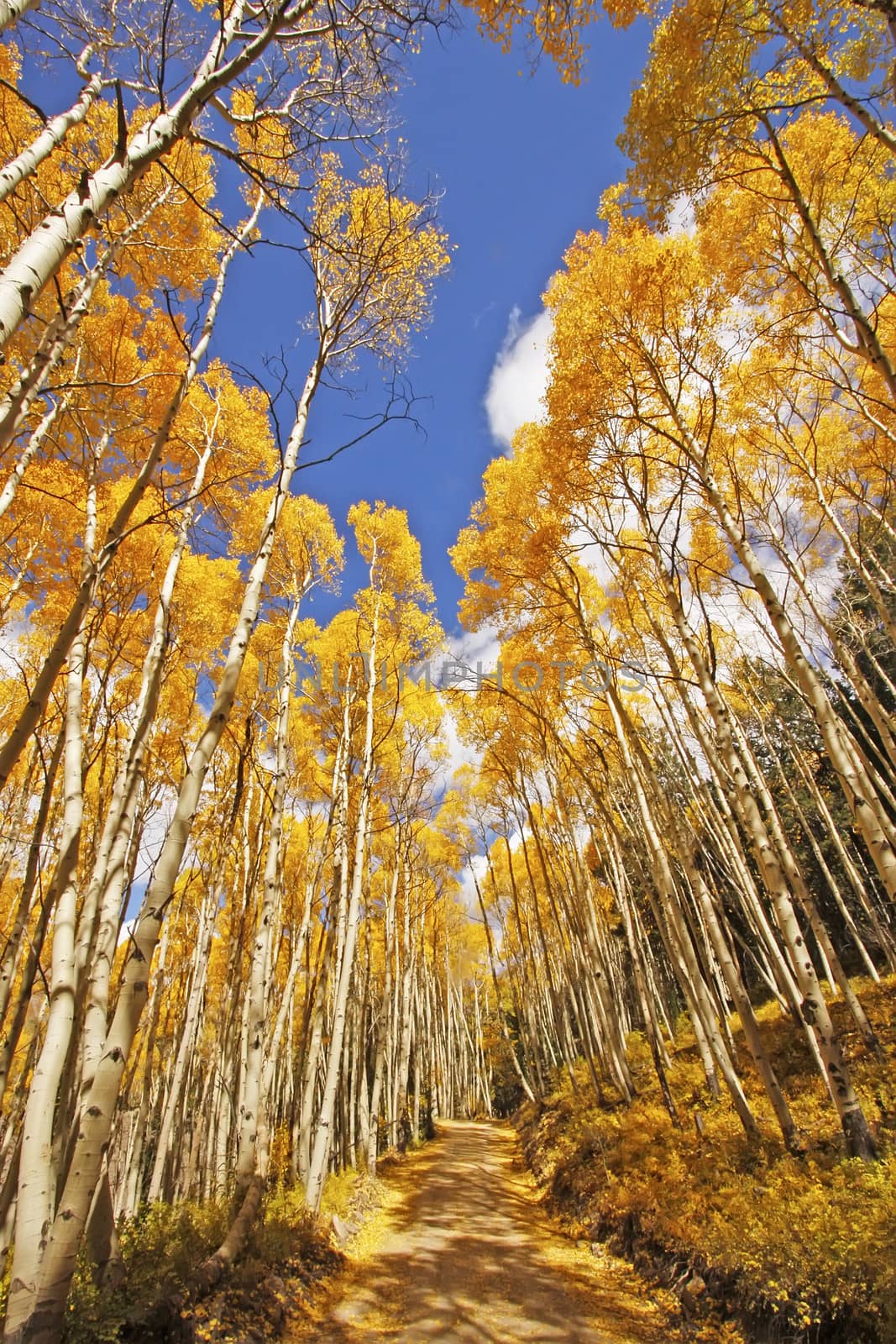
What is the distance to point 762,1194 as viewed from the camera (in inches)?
169

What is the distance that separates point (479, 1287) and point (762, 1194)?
2.45 meters

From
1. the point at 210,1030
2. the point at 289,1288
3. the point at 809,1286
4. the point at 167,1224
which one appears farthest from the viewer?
the point at 210,1030

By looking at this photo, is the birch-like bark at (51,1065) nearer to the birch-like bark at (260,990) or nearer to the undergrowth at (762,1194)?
the birch-like bark at (260,990)

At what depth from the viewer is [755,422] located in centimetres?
803

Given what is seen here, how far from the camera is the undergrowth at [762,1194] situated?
3.04 meters

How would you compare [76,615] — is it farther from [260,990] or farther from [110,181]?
[260,990]

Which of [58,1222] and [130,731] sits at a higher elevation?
[130,731]

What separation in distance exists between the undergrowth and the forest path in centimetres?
42

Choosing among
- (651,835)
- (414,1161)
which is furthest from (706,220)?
(414,1161)

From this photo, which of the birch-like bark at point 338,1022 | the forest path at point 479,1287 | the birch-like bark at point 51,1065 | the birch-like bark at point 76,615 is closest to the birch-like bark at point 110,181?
the birch-like bark at point 76,615

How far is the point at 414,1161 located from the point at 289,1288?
868 cm

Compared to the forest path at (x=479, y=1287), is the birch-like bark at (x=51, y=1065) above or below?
above

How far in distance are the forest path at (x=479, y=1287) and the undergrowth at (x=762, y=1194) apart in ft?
1.36

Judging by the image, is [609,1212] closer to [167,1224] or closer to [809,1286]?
[809,1286]
